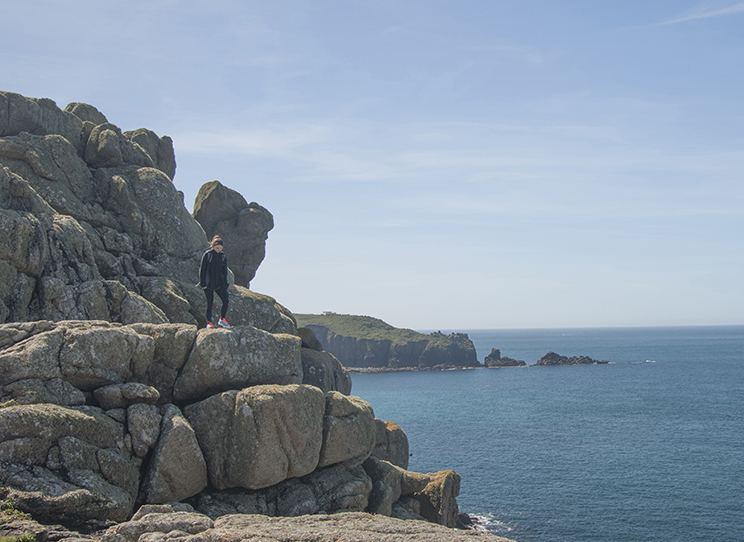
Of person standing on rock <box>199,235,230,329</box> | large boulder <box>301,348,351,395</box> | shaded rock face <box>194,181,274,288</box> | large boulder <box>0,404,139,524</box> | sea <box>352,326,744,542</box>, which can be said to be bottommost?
sea <box>352,326,744,542</box>

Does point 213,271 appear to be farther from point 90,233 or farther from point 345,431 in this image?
point 345,431

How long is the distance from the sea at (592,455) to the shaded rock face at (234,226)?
34944 mm

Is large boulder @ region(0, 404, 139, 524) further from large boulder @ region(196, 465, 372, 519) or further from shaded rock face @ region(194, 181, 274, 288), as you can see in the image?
shaded rock face @ region(194, 181, 274, 288)

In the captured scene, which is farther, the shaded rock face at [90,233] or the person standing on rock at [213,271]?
the person standing on rock at [213,271]

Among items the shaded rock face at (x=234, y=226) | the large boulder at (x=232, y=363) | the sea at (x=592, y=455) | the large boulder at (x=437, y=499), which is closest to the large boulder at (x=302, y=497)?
the large boulder at (x=232, y=363)

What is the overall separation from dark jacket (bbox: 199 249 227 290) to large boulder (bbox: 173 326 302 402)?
3.97 meters

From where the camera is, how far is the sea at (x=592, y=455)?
53000 mm

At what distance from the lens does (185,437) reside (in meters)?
18.7

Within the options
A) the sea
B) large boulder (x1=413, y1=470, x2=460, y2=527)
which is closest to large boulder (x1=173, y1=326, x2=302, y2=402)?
large boulder (x1=413, y1=470, x2=460, y2=527)

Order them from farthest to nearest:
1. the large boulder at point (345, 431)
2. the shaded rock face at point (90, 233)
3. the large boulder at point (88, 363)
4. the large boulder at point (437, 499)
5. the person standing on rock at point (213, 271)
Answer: the large boulder at point (437, 499)
the person standing on rock at point (213, 271)
the shaded rock face at point (90, 233)
the large boulder at point (345, 431)
the large boulder at point (88, 363)

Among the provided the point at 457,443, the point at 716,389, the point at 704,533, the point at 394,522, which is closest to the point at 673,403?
the point at 716,389

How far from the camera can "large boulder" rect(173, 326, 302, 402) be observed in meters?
20.8

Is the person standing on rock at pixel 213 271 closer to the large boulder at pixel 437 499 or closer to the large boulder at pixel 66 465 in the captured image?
the large boulder at pixel 66 465

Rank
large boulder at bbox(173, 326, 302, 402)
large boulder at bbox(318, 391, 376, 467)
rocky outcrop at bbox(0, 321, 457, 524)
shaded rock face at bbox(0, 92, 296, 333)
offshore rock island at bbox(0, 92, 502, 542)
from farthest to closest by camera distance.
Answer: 1. shaded rock face at bbox(0, 92, 296, 333)
2. large boulder at bbox(318, 391, 376, 467)
3. large boulder at bbox(173, 326, 302, 402)
4. rocky outcrop at bbox(0, 321, 457, 524)
5. offshore rock island at bbox(0, 92, 502, 542)
